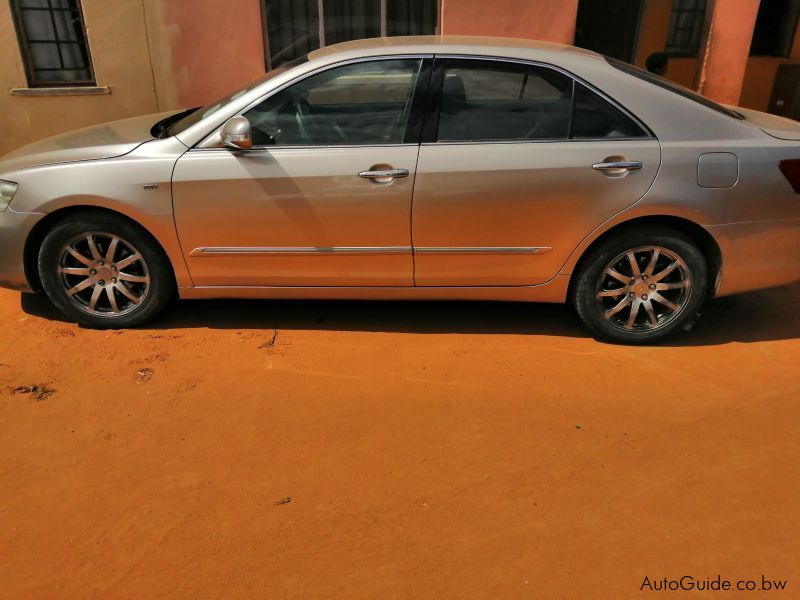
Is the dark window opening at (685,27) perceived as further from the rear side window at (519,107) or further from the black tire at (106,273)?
the black tire at (106,273)

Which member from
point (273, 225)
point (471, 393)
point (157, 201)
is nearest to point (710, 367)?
point (471, 393)

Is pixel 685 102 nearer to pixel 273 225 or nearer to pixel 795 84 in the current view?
pixel 273 225

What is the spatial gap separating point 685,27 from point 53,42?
26.5 feet

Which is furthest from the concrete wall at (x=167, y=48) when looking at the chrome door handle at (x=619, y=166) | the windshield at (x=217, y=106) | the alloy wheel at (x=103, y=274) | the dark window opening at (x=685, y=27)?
the chrome door handle at (x=619, y=166)

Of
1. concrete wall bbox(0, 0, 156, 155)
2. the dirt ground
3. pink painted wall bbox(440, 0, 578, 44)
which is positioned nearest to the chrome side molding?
the dirt ground

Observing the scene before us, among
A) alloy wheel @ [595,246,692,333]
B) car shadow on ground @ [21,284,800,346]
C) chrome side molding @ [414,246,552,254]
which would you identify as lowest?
car shadow on ground @ [21,284,800,346]

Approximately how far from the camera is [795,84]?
900 cm

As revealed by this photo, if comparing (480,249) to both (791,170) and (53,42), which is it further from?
(53,42)

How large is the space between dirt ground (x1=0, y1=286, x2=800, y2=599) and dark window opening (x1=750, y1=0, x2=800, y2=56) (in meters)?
7.11

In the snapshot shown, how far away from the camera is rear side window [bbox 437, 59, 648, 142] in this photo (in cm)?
365

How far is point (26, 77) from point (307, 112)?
15.1 ft

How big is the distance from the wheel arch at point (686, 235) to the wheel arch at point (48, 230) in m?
2.43

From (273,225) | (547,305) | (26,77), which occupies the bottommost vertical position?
(547,305)

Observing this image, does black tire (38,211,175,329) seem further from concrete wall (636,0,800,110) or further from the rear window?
concrete wall (636,0,800,110)
